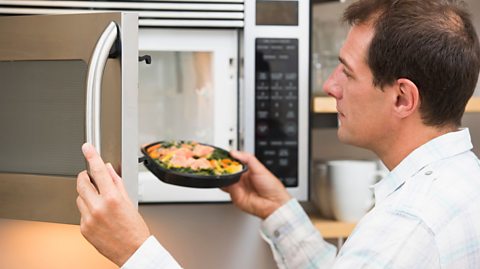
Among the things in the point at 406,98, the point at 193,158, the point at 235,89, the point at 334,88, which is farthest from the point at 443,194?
the point at 235,89

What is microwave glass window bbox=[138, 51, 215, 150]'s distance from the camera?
1592mm

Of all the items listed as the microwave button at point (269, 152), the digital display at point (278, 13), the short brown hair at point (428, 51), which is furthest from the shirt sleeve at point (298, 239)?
the short brown hair at point (428, 51)

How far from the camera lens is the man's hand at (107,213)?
3.38ft

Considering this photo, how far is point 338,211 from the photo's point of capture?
1603mm

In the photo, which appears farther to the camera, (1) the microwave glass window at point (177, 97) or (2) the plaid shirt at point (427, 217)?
(1) the microwave glass window at point (177, 97)

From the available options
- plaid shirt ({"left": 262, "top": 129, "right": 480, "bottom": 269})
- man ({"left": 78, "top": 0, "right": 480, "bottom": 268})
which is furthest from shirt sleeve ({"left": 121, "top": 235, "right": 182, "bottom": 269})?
plaid shirt ({"left": 262, "top": 129, "right": 480, "bottom": 269})

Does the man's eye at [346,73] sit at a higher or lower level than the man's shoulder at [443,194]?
higher

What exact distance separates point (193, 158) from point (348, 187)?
14.1 inches

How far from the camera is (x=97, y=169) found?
1026 mm

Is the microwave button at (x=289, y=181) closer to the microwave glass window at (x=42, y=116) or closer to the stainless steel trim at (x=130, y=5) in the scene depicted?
the stainless steel trim at (x=130, y=5)

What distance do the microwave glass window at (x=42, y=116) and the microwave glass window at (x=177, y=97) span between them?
18.1 inches

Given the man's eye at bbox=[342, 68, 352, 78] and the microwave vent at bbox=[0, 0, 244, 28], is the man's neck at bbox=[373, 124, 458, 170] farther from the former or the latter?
the microwave vent at bbox=[0, 0, 244, 28]

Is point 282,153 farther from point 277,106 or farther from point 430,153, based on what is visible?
point 430,153

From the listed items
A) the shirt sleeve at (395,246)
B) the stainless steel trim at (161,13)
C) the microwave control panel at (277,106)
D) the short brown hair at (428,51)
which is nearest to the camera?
the shirt sleeve at (395,246)
